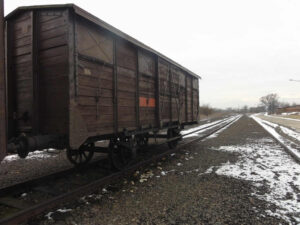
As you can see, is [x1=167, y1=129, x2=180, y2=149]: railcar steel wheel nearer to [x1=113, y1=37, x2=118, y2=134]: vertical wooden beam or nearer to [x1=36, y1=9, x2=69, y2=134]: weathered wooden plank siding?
[x1=113, y1=37, x2=118, y2=134]: vertical wooden beam

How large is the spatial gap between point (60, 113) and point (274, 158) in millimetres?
7023

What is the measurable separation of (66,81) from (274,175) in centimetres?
539

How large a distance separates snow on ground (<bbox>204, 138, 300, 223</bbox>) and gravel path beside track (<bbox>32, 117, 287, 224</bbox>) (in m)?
0.19

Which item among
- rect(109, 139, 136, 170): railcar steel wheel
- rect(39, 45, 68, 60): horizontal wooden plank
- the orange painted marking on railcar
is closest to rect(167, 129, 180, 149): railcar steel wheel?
the orange painted marking on railcar

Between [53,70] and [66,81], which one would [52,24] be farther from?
[66,81]

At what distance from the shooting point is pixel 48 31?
397 centimetres

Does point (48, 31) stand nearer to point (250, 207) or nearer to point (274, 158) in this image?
point (250, 207)

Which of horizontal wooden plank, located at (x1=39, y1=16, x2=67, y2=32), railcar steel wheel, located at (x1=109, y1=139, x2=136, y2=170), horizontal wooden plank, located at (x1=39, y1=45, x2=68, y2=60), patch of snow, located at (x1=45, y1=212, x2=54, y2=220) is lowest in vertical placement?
patch of snow, located at (x1=45, y1=212, x2=54, y2=220)

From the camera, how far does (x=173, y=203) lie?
3.67 metres

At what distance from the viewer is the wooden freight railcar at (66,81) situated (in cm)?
377

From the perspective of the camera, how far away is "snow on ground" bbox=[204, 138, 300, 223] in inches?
139

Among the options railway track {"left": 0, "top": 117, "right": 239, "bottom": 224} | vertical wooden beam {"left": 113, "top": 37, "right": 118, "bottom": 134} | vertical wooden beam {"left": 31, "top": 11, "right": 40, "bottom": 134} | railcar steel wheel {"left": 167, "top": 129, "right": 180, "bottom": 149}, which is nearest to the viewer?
railway track {"left": 0, "top": 117, "right": 239, "bottom": 224}

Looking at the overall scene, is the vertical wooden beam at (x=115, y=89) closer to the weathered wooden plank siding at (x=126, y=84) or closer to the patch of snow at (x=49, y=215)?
the weathered wooden plank siding at (x=126, y=84)

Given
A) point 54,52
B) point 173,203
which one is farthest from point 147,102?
point 173,203
